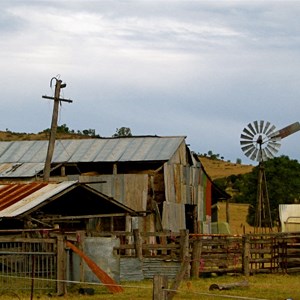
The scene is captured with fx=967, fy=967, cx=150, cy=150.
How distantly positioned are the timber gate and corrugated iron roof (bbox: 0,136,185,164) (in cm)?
2006

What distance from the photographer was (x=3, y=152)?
46000 mm

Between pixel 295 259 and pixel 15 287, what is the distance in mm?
13565

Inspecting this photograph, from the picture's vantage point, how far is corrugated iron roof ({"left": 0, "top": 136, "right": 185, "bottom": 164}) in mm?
43000

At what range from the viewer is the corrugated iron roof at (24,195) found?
27609 mm

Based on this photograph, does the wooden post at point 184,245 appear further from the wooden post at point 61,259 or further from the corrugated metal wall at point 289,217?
the corrugated metal wall at point 289,217

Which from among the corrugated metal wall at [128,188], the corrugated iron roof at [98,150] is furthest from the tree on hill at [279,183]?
the corrugated metal wall at [128,188]

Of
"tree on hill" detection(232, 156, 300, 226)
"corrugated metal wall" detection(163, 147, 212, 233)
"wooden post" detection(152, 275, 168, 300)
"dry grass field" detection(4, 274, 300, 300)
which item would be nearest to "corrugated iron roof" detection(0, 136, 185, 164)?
"corrugated metal wall" detection(163, 147, 212, 233)

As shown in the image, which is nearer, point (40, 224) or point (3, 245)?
point (3, 245)

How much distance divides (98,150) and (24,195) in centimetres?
1467

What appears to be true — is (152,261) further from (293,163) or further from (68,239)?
(293,163)

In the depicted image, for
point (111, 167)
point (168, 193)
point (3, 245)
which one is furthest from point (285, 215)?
point (3, 245)

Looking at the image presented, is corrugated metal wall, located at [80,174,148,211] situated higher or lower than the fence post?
higher

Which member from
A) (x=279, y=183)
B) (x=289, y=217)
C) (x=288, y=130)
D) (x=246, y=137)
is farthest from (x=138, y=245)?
(x=279, y=183)

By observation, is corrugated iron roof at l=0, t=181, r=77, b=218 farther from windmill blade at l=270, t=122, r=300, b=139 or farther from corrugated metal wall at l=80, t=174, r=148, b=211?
windmill blade at l=270, t=122, r=300, b=139
